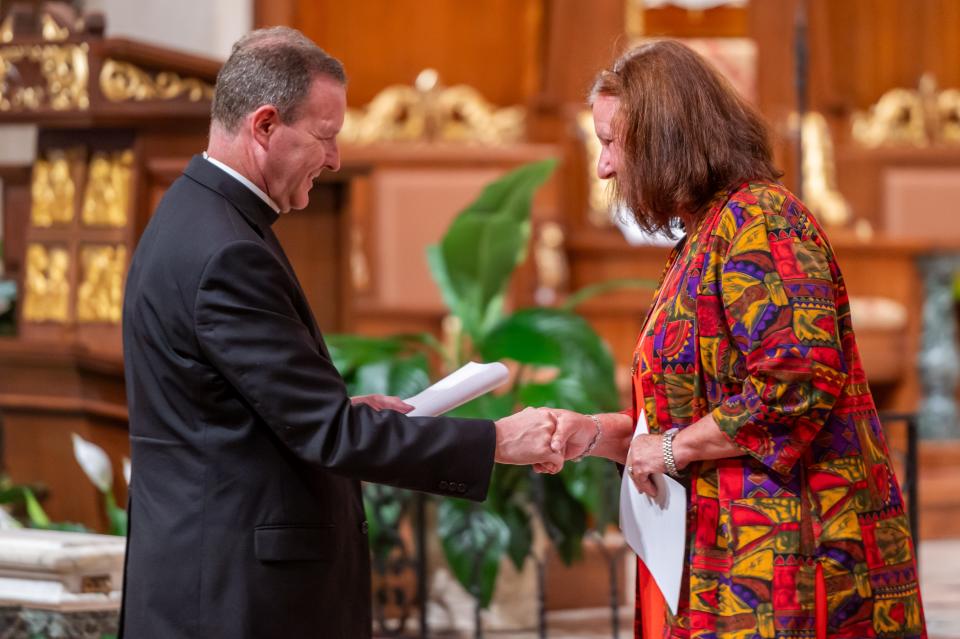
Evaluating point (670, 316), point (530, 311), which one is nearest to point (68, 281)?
point (530, 311)

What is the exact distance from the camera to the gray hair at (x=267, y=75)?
2.12 m

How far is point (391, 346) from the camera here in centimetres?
427

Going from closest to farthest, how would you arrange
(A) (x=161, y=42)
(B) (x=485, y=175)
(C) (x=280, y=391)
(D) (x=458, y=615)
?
(C) (x=280, y=391), (D) (x=458, y=615), (A) (x=161, y=42), (B) (x=485, y=175)

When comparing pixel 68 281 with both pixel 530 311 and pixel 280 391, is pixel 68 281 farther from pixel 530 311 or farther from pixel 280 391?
pixel 280 391

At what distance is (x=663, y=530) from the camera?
6.96 feet

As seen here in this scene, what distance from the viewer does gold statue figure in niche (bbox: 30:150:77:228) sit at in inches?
158

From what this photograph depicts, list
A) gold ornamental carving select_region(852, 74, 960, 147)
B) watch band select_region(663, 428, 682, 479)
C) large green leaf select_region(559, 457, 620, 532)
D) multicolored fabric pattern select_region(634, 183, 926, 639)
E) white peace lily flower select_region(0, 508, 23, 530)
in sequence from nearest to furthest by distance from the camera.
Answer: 1. multicolored fabric pattern select_region(634, 183, 926, 639)
2. watch band select_region(663, 428, 682, 479)
3. white peace lily flower select_region(0, 508, 23, 530)
4. large green leaf select_region(559, 457, 620, 532)
5. gold ornamental carving select_region(852, 74, 960, 147)

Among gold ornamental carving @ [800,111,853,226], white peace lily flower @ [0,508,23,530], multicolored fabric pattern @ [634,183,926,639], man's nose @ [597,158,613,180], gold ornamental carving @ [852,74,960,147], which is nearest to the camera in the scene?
multicolored fabric pattern @ [634,183,926,639]

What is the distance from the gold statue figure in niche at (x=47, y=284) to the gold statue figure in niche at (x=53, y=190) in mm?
89

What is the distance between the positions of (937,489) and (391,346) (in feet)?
10.5

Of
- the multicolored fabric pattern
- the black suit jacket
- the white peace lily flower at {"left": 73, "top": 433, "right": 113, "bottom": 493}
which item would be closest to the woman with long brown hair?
the multicolored fabric pattern

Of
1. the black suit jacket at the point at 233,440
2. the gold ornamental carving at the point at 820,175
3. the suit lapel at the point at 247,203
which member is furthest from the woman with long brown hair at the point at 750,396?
A: the gold ornamental carving at the point at 820,175

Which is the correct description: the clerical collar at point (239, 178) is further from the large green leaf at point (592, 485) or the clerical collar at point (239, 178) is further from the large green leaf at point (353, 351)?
the large green leaf at point (592, 485)

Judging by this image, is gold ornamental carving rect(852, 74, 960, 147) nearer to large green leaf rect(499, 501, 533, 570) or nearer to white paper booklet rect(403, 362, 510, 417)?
large green leaf rect(499, 501, 533, 570)
